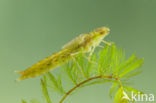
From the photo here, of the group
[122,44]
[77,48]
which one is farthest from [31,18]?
[77,48]

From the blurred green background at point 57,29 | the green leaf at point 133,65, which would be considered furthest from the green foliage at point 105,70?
the blurred green background at point 57,29

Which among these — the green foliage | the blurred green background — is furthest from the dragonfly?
the blurred green background

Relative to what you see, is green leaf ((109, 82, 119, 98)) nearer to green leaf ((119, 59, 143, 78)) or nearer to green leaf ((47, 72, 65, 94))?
green leaf ((119, 59, 143, 78))

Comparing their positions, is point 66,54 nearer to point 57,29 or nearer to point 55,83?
point 55,83

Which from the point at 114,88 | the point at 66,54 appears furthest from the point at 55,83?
the point at 114,88

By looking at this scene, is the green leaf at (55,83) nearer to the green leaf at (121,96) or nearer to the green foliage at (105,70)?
the green foliage at (105,70)
